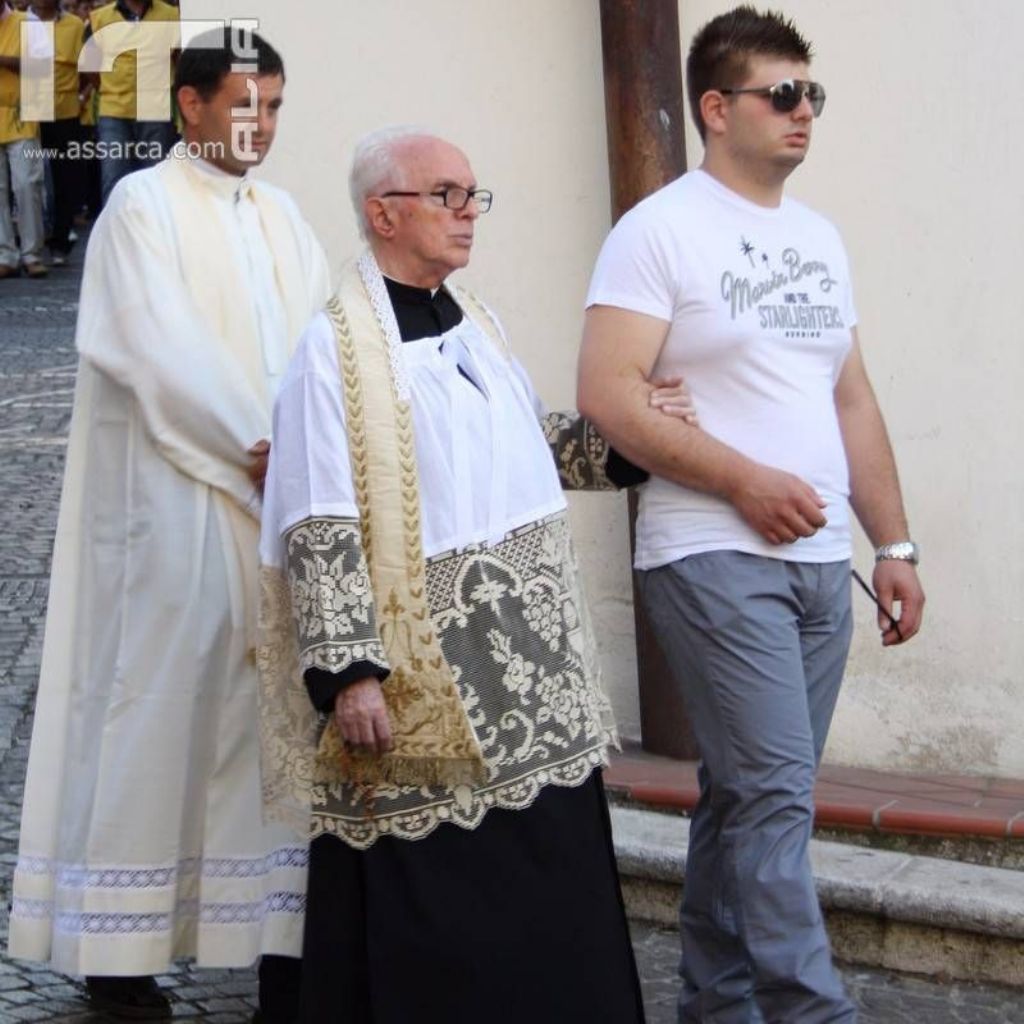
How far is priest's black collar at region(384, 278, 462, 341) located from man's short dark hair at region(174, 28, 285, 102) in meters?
0.94

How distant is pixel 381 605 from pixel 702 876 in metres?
A: 0.91

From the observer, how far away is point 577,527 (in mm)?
6441

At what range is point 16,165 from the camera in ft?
55.4

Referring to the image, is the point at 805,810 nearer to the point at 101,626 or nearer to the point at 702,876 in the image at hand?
the point at 702,876

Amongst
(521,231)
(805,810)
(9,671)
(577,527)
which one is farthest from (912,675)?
(9,671)

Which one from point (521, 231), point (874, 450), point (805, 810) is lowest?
point (805, 810)

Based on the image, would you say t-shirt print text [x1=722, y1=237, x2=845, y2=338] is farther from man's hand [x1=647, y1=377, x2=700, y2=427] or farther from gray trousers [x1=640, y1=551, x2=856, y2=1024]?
gray trousers [x1=640, y1=551, x2=856, y2=1024]

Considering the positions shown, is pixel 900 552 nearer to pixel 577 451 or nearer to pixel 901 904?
pixel 577 451

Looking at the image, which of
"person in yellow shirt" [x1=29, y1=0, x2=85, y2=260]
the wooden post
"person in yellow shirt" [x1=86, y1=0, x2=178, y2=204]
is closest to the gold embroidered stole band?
the wooden post

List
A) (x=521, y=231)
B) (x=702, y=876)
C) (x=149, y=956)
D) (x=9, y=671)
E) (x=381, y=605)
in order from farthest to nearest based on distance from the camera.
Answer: (x=9, y=671), (x=521, y=231), (x=149, y=956), (x=702, y=876), (x=381, y=605)

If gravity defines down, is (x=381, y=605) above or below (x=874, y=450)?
below

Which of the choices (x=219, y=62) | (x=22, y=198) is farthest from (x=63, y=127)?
(x=219, y=62)

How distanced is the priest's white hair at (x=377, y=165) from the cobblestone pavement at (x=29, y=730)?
183cm

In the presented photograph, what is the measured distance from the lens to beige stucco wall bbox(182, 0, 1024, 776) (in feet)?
19.1
